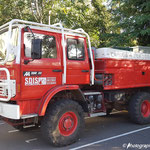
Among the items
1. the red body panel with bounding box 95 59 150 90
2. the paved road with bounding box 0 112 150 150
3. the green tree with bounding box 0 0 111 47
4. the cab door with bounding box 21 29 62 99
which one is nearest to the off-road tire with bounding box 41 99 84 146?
the paved road with bounding box 0 112 150 150

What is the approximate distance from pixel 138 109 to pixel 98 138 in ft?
6.23

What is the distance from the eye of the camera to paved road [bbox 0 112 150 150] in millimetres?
4719

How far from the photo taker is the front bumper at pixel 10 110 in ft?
13.5

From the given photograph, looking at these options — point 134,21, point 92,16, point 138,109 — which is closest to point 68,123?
point 138,109

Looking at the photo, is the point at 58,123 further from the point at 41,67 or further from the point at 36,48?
the point at 36,48

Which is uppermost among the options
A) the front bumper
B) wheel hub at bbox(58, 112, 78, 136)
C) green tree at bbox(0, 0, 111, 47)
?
green tree at bbox(0, 0, 111, 47)

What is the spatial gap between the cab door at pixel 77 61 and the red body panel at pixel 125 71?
A: 55 centimetres

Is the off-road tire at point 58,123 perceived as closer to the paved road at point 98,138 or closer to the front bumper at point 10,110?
the paved road at point 98,138

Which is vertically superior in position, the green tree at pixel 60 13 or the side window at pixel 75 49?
the green tree at pixel 60 13

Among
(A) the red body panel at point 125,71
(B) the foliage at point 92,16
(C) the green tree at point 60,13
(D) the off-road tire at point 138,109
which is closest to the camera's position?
(A) the red body panel at point 125,71

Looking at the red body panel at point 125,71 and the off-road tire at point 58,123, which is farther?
the red body panel at point 125,71

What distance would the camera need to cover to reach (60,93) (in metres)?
5.09

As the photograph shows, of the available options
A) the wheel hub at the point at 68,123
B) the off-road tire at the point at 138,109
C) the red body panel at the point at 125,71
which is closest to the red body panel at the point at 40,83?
the wheel hub at the point at 68,123

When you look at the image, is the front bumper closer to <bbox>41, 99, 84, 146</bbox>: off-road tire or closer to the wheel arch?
the wheel arch
